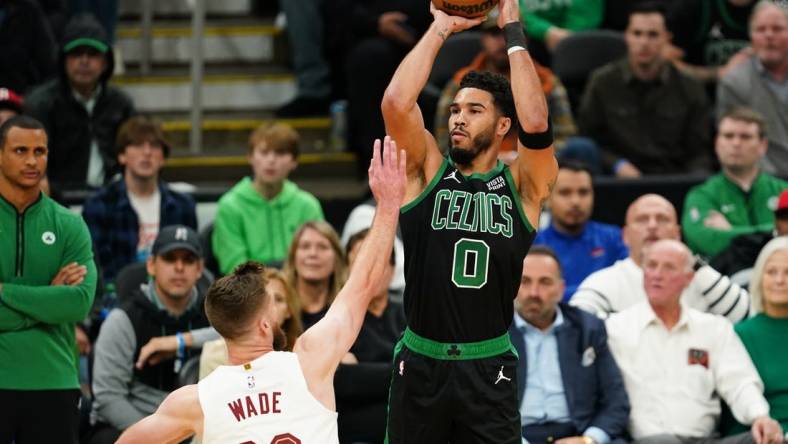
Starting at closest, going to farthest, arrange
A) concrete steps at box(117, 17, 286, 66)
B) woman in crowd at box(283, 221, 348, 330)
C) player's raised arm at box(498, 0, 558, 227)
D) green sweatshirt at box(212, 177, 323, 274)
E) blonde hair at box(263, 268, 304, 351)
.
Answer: player's raised arm at box(498, 0, 558, 227) < blonde hair at box(263, 268, 304, 351) < woman in crowd at box(283, 221, 348, 330) < green sweatshirt at box(212, 177, 323, 274) < concrete steps at box(117, 17, 286, 66)

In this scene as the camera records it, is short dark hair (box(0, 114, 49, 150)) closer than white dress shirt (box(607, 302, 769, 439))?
Yes

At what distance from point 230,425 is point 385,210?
1.01 m

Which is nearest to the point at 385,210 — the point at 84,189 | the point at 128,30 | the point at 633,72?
the point at 84,189

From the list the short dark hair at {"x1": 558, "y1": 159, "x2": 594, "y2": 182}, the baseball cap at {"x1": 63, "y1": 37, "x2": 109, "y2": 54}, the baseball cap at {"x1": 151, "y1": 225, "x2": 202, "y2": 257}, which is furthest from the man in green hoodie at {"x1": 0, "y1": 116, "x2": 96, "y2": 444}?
the short dark hair at {"x1": 558, "y1": 159, "x2": 594, "y2": 182}

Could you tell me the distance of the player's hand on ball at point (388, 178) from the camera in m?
5.80

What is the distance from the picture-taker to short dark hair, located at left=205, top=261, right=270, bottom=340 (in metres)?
5.49

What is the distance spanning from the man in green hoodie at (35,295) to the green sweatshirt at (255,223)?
2.20 m

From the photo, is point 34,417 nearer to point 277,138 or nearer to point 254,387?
point 254,387

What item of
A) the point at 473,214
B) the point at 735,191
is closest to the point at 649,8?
the point at 735,191

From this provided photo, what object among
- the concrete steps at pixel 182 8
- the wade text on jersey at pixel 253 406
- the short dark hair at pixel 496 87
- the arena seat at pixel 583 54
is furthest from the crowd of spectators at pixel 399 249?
the wade text on jersey at pixel 253 406

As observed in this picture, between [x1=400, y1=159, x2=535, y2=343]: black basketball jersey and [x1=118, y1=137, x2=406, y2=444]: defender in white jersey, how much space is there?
0.76 meters

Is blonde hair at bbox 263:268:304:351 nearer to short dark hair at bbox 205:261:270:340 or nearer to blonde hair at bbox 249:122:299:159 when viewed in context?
blonde hair at bbox 249:122:299:159

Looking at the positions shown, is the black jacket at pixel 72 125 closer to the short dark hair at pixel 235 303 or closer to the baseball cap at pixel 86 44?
the baseball cap at pixel 86 44

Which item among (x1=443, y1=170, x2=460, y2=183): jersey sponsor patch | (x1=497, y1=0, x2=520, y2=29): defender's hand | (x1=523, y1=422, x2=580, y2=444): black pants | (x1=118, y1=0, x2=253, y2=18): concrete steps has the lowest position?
(x1=523, y1=422, x2=580, y2=444): black pants
